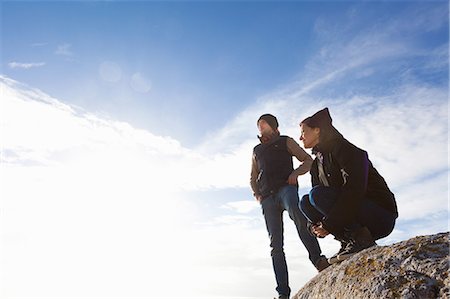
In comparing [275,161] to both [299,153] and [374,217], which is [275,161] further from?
[374,217]

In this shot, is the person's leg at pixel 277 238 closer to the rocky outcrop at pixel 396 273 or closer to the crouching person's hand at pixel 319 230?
the crouching person's hand at pixel 319 230

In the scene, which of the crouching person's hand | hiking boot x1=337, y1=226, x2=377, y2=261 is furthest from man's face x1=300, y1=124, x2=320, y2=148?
hiking boot x1=337, y1=226, x2=377, y2=261

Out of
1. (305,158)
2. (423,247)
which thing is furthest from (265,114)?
(423,247)

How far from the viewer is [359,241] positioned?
15.0ft

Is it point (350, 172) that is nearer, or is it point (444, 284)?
point (444, 284)

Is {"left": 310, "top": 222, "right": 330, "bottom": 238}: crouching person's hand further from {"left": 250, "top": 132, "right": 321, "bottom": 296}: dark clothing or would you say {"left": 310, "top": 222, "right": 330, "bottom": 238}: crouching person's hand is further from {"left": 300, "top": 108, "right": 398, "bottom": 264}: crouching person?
{"left": 250, "top": 132, "right": 321, "bottom": 296}: dark clothing

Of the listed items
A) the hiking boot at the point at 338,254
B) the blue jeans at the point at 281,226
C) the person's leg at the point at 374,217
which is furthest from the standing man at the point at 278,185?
→ the person's leg at the point at 374,217

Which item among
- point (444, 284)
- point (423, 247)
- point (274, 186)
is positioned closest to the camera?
point (444, 284)

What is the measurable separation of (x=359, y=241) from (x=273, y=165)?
3.23 metres

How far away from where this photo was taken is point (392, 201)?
4672 mm

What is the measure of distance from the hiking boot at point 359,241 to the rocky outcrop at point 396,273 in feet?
2.32

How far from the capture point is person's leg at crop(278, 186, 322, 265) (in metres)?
6.44

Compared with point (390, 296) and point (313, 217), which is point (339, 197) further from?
point (390, 296)

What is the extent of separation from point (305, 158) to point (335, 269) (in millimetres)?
3902
